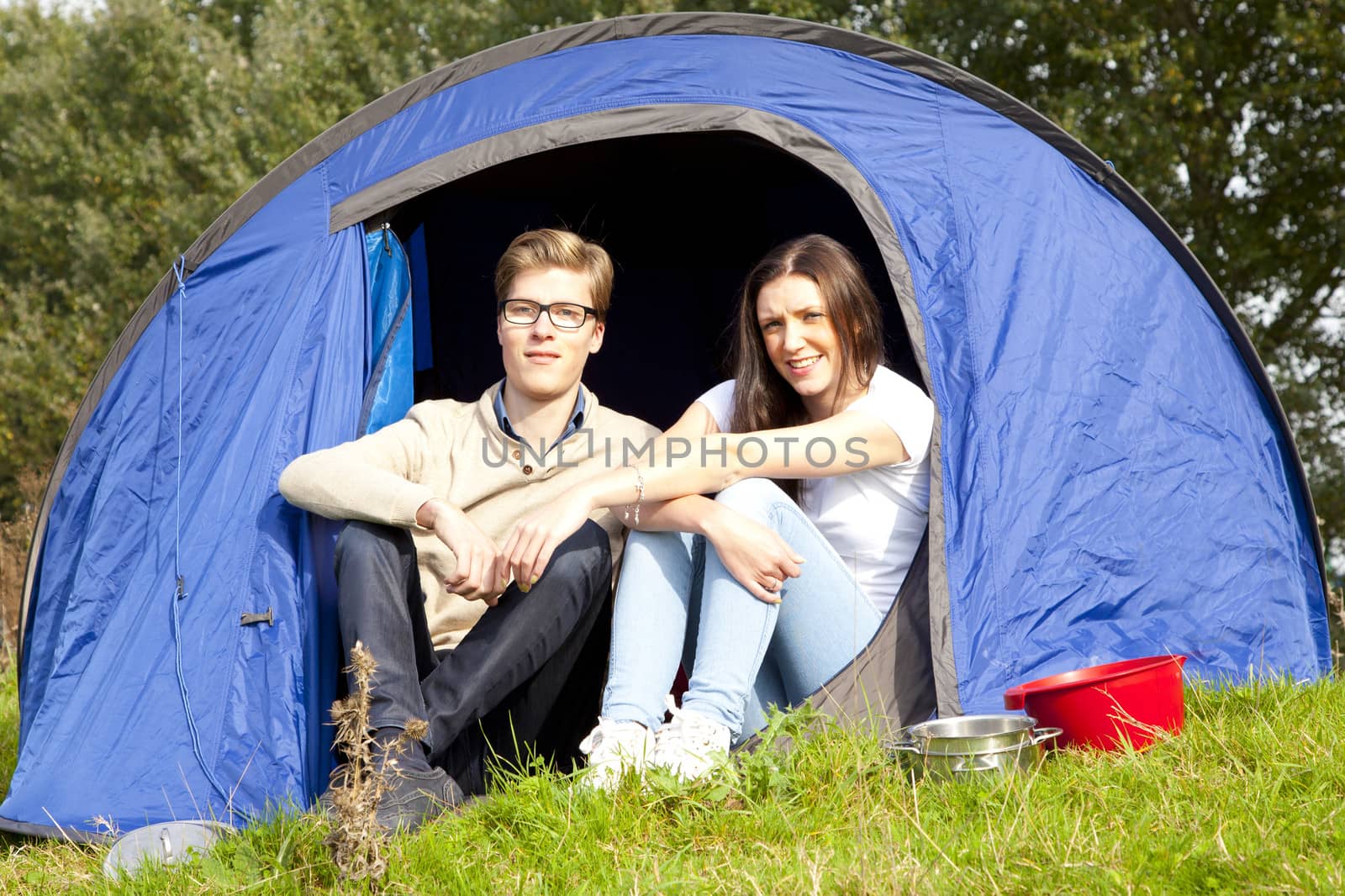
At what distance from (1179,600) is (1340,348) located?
226 inches

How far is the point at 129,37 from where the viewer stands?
442 inches

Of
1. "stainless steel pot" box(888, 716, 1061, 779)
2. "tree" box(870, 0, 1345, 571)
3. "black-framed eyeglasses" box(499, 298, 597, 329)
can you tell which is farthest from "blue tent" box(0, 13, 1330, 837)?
"tree" box(870, 0, 1345, 571)

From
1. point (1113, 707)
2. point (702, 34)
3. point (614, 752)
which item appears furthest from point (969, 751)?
point (702, 34)

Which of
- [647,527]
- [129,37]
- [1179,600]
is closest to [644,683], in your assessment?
[647,527]

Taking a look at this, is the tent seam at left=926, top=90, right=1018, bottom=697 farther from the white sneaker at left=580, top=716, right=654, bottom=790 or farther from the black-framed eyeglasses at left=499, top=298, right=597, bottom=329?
the black-framed eyeglasses at left=499, top=298, right=597, bottom=329

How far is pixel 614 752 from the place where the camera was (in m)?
2.07

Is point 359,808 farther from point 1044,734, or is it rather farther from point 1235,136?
point 1235,136

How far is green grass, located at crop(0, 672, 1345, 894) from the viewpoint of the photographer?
5.36 ft

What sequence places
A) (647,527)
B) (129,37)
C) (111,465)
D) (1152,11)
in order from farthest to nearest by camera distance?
(129,37) < (1152,11) < (111,465) < (647,527)

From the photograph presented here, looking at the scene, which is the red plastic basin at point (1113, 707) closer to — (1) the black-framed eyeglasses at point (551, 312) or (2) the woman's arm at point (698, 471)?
(2) the woman's arm at point (698, 471)

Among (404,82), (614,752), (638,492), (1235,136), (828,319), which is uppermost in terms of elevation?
(404,82)

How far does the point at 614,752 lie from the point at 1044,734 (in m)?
0.74

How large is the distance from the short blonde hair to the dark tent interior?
0.95 metres

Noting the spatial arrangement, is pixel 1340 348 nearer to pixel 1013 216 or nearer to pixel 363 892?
pixel 1013 216
